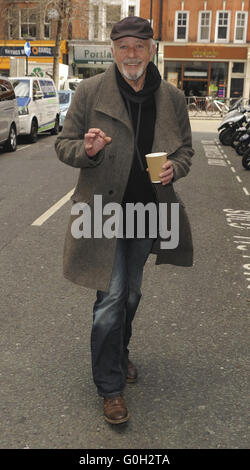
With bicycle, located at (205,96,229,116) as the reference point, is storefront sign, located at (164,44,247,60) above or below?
above

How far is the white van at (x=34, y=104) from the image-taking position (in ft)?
55.7

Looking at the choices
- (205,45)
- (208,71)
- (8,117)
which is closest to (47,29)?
(205,45)

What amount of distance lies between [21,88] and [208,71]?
28815mm

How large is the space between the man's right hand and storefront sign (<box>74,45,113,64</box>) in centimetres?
4350

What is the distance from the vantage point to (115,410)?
2.92 m

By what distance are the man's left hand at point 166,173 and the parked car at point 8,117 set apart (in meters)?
12.0

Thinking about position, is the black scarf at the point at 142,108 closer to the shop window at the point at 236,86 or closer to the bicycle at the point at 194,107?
the bicycle at the point at 194,107

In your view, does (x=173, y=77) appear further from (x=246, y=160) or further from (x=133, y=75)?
(x=133, y=75)

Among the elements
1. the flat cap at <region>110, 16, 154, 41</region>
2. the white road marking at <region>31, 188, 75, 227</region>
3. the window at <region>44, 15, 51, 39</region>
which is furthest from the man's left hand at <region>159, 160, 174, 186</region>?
the window at <region>44, 15, 51, 39</region>

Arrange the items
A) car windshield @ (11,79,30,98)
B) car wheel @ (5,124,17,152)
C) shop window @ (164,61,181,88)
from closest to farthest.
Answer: car wheel @ (5,124,17,152) < car windshield @ (11,79,30,98) < shop window @ (164,61,181,88)

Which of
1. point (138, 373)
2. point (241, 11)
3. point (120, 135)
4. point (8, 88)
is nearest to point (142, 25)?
point (120, 135)

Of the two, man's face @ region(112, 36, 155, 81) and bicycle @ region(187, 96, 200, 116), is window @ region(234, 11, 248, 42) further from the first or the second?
man's face @ region(112, 36, 155, 81)

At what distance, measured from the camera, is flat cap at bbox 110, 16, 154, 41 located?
275 centimetres

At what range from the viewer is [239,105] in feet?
59.8
